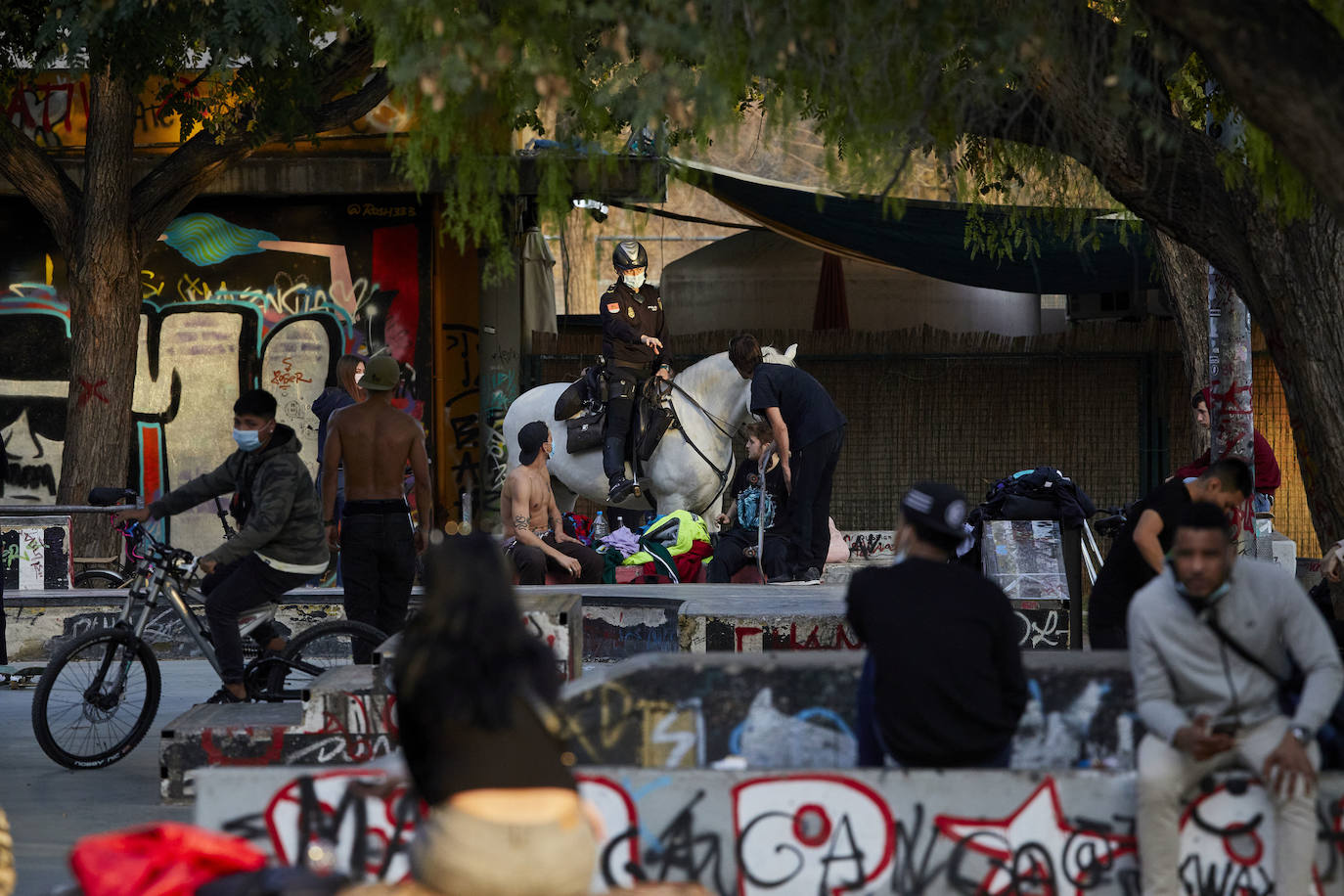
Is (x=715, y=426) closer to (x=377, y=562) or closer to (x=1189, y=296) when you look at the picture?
(x=1189, y=296)

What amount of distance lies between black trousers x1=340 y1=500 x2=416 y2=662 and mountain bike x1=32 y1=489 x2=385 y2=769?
0.22 m

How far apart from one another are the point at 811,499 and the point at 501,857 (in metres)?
8.53

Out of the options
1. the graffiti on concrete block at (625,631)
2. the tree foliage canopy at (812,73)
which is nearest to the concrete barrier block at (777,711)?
the tree foliage canopy at (812,73)

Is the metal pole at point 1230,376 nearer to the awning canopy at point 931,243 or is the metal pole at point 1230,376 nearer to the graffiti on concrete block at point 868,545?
the graffiti on concrete block at point 868,545

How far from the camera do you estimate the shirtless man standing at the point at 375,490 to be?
8523 mm

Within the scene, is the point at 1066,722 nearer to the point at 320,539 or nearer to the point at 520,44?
the point at 520,44

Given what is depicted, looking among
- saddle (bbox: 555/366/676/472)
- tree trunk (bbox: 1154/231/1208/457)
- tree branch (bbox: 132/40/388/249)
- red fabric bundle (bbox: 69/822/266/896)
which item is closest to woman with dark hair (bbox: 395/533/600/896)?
red fabric bundle (bbox: 69/822/266/896)

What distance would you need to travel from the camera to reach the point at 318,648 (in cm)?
847

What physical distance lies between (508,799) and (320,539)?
5.10 metres

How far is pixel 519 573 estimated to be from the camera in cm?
1170

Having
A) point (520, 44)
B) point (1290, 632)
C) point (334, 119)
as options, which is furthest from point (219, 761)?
point (334, 119)

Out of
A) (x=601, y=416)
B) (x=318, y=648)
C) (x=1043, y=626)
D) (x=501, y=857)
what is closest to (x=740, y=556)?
(x=1043, y=626)

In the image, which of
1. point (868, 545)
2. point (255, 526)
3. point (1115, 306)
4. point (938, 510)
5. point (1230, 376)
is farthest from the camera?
point (1115, 306)

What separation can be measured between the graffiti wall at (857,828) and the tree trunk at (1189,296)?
801 cm
